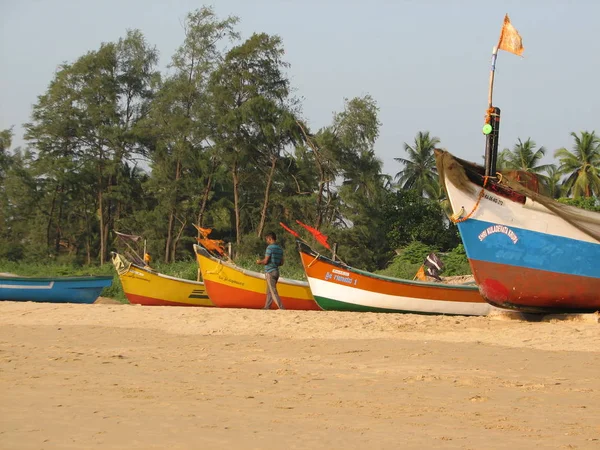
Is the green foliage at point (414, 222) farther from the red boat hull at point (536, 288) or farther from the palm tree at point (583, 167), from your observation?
the red boat hull at point (536, 288)

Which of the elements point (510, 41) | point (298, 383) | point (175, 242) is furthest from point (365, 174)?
point (298, 383)

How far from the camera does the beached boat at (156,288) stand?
17.9 meters

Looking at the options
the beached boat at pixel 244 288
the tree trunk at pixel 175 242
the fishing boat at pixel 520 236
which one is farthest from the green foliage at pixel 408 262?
the fishing boat at pixel 520 236

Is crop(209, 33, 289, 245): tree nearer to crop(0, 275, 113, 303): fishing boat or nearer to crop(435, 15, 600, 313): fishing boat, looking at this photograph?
crop(0, 275, 113, 303): fishing boat

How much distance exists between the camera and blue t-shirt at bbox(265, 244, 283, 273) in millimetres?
14575

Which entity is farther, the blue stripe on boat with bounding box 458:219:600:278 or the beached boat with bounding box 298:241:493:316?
the beached boat with bounding box 298:241:493:316

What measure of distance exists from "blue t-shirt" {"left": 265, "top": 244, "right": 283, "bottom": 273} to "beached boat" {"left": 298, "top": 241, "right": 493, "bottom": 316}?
0.45 m

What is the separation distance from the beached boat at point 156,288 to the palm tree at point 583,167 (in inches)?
1083

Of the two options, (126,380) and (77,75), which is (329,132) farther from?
(126,380)

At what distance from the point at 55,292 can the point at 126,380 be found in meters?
11.0

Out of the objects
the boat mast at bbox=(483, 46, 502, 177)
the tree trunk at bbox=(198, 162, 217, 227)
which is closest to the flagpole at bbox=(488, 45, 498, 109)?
the boat mast at bbox=(483, 46, 502, 177)

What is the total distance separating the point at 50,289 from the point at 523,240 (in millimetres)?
10028

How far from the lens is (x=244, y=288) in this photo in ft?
52.7

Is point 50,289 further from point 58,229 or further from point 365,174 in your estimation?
point 58,229
